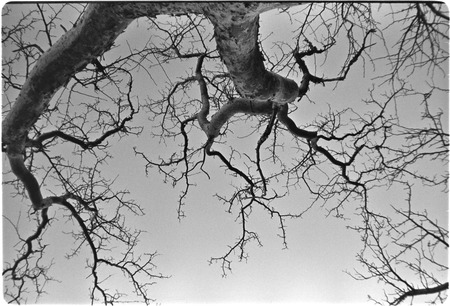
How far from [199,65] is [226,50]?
1.27m

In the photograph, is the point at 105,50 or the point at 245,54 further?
the point at 105,50

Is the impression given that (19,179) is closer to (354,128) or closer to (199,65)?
(199,65)

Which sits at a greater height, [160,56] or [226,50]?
[160,56]

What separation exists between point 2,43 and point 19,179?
79cm

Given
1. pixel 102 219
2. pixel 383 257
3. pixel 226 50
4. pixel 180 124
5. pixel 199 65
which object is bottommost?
pixel 383 257

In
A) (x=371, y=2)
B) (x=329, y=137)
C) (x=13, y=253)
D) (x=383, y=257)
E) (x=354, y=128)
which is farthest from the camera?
(x=329, y=137)

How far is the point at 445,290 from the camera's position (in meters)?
2.15

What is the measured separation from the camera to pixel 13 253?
7.47 feet

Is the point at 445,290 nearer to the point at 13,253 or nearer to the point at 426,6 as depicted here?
the point at 426,6

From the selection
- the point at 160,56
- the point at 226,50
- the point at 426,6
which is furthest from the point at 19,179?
the point at 426,6

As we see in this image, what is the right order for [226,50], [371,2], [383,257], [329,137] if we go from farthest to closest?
[329,137]
[383,257]
[371,2]
[226,50]

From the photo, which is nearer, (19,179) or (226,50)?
(226,50)

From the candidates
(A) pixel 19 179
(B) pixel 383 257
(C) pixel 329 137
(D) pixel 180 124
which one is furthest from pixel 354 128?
(A) pixel 19 179

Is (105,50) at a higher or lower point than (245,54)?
higher
